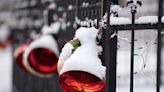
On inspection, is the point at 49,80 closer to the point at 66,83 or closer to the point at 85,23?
the point at 85,23

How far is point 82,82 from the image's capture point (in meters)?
3.18

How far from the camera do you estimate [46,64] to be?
5.25m

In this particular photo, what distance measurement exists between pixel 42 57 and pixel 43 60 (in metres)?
0.07

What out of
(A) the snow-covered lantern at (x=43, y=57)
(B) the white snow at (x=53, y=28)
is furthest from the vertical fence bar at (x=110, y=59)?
(B) the white snow at (x=53, y=28)

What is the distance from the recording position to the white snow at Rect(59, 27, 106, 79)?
10.2 ft

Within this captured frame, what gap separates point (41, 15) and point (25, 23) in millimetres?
1946

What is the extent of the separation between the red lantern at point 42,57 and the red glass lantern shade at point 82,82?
1.91m

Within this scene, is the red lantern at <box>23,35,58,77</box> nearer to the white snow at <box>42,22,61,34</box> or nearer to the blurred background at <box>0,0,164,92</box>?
the blurred background at <box>0,0,164,92</box>

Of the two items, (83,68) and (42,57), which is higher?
(83,68)

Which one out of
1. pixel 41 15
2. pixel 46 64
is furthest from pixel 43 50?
pixel 41 15

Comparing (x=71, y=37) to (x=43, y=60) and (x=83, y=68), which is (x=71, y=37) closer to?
(x=43, y=60)

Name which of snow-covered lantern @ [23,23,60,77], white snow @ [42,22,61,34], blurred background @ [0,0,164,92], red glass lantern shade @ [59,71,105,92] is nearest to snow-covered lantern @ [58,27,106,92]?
red glass lantern shade @ [59,71,105,92]

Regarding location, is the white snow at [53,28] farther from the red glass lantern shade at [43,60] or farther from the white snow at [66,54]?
the white snow at [66,54]

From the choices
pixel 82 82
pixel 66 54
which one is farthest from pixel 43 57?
pixel 82 82
